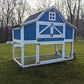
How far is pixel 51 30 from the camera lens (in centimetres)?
1331

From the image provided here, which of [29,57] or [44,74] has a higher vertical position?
[29,57]

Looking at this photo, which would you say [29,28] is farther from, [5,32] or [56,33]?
[5,32]

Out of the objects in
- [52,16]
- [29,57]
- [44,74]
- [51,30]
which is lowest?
[44,74]

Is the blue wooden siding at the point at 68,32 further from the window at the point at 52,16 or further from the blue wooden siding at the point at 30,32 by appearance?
the blue wooden siding at the point at 30,32

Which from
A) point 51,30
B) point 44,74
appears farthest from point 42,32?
point 44,74

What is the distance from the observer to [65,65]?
13.7 m

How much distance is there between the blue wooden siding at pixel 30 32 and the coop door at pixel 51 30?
1.33ft

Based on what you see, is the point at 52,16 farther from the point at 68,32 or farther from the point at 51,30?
the point at 68,32

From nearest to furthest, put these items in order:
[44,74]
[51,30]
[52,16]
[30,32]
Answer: [44,74] → [30,32] → [51,30] → [52,16]

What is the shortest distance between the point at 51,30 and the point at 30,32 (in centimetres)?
152

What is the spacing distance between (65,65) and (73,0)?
107ft

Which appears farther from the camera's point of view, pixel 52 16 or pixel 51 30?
pixel 52 16

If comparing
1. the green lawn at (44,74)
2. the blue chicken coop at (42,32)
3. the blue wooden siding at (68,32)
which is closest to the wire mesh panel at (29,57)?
the blue chicken coop at (42,32)

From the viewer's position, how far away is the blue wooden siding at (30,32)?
40.4 ft
